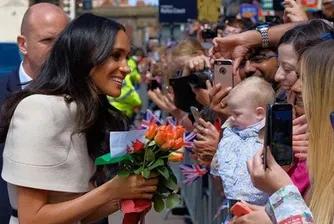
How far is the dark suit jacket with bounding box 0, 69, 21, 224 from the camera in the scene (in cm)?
449

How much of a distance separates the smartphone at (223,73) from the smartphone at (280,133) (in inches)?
89.6

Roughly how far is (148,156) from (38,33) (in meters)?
1.82

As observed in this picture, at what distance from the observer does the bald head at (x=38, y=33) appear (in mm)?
4988

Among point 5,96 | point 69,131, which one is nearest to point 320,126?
point 69,131

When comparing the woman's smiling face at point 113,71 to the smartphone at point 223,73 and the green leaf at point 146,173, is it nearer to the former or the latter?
the green leaf at point 146,173

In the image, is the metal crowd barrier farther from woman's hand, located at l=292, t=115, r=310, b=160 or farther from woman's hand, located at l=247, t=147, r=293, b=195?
woman's hand, located at l=247, t=147, r=293, b=195

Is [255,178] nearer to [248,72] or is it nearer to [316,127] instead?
[316,127]

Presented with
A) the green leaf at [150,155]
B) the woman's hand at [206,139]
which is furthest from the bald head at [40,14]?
the green leaf at [150,155]

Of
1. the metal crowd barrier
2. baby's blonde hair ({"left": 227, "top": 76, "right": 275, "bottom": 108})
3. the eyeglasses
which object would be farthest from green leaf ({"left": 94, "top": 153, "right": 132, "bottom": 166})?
the metal crowd barrier

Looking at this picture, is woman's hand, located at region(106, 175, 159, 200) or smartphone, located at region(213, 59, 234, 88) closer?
woman's hand, located at region(106, 175, 159, 200)

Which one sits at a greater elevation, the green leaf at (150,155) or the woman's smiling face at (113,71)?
the woman's smiling face at (113,71)

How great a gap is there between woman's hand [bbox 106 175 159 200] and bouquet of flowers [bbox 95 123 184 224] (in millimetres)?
29

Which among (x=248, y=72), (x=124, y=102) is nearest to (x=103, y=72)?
(x=248, y=72)

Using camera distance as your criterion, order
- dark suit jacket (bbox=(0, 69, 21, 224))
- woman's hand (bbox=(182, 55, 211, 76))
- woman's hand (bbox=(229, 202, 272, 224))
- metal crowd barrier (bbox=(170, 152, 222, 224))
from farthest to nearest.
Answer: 1. metal crowd barrier (bbox=(170, 152, 222, 224))
2. woman's hand (bbox=(182, 55, 211, 76))
3. dark suit jacket (bbox=(0, 69, 21, 224))
4. woman's hand (bbox=(229, 202, 272, 224))
